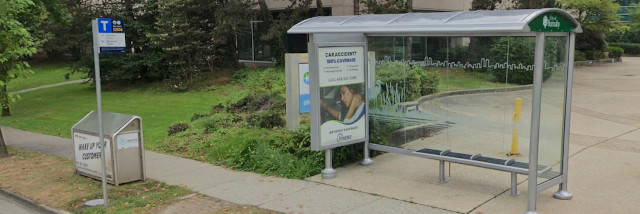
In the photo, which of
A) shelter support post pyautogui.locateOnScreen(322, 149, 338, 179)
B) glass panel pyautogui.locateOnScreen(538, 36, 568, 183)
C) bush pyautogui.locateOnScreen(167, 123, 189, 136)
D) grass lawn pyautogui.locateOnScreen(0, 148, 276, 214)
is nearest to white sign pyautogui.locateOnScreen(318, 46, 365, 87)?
shelter support post pyautogui.locateOnScreen(322, 149, 338, 179)

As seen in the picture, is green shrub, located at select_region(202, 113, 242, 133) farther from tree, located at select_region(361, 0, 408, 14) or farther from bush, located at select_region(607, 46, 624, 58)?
bush, located at select_region(607, 46, 624, 58)

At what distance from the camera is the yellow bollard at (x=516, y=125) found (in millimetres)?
6824

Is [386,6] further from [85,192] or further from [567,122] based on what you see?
[85,192]

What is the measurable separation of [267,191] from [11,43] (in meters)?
6.08

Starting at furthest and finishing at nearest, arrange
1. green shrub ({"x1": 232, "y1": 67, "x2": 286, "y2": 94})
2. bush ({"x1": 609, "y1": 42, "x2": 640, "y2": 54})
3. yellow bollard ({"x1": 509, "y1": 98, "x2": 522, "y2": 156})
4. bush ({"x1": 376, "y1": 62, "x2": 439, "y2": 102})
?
bush ({"x1": 609, "y1": 42, "x2": 640, "y2": 54}) → green shrub ({"x1": 232, "y1": 67, "x2": 286, "y2": 94}) → bush ({"x1": 376, "y1": 62, "x2": 439, "y2": 102}) → yellow bollard ({"x1": 509, "y1": 98, "x2": 522, "y2": 156})

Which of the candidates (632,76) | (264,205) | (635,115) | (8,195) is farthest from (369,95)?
(632,76)

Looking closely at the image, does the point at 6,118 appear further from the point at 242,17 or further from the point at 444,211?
the point at 444,211

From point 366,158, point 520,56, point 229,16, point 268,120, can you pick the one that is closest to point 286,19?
point 229,16

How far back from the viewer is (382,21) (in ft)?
24.4

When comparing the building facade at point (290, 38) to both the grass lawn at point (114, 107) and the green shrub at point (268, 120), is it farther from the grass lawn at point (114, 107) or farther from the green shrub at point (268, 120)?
the green shrub at point (268, 120)

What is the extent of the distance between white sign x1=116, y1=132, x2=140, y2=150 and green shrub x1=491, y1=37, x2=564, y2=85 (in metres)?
5.23

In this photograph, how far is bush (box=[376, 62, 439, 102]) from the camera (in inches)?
311

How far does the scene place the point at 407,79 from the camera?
830 centimetres

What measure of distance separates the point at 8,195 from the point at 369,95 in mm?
5737
